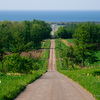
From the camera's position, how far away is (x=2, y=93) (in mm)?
10742

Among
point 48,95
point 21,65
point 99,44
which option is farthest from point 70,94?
point 99,44

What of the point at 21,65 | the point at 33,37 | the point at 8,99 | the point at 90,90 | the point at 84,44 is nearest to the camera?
the point at 8,99

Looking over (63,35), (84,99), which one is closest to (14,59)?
(84,99)

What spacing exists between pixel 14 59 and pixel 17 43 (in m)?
23.9

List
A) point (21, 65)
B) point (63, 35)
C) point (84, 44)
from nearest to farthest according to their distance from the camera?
point (21, 65)
point (84, 44)
point (63, 35)

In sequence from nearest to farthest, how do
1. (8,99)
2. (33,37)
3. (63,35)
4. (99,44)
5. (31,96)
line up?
(8,99) → (31,96) → (33,37) → (99,44) → (63,35)

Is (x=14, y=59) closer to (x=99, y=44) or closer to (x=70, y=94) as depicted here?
(x=70, y=94)

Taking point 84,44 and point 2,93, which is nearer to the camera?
point 2,93

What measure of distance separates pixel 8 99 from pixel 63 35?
12482cm

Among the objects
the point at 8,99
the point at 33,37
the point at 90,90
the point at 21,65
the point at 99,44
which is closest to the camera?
the point at 8,99

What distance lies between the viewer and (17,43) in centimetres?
4738

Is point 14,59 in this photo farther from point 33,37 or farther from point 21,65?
point 33,37

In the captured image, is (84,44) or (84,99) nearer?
(84,99)

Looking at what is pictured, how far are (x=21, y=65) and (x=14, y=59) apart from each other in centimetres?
119
